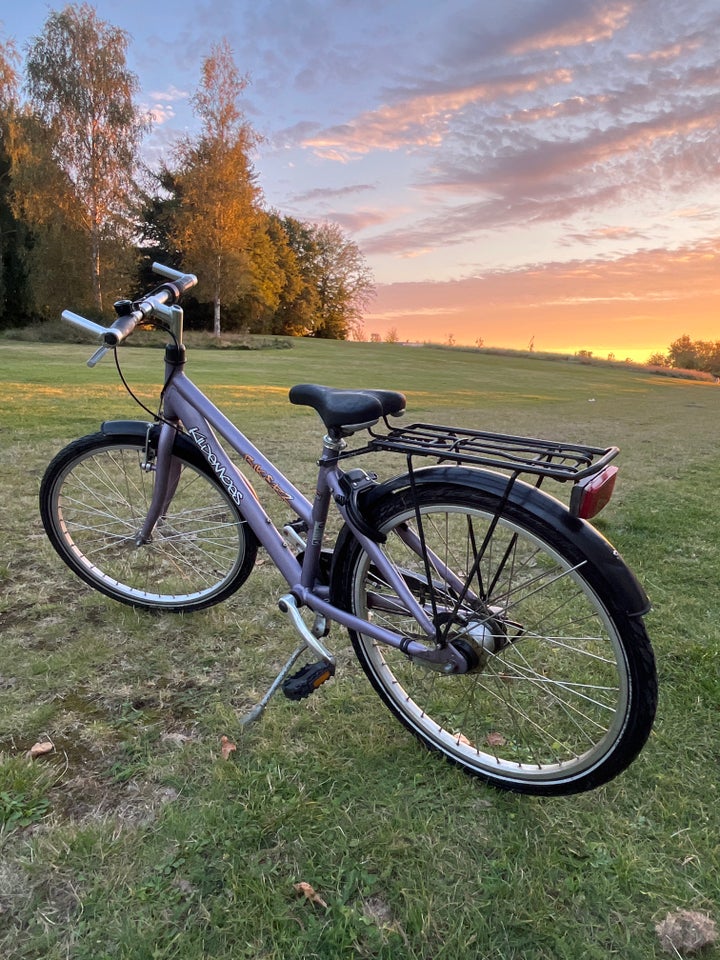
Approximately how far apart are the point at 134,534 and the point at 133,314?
1141mm

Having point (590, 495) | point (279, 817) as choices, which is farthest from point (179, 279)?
point (279, 817)

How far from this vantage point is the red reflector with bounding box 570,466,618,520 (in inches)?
54.4

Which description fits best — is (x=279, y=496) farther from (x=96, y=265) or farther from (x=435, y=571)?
(x=96, y=265)

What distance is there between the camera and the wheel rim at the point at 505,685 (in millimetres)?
1646

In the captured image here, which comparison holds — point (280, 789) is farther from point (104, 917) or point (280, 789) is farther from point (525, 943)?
point (525, 943)

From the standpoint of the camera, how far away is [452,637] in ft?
5.75

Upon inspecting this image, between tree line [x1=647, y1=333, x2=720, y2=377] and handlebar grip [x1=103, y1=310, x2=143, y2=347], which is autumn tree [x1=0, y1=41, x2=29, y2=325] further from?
tree line [x1=647, y1=333, x2=720, y2=377]

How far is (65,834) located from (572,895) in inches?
52.9

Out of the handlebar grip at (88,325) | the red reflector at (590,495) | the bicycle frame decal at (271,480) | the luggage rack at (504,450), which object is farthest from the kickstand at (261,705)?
the handlebar grip at (88,325)

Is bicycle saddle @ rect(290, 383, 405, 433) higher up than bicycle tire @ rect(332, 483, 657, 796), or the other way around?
bicycle saddle @ rect(290, 383, 405, 433)

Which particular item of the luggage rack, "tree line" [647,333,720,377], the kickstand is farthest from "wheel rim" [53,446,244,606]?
"tree line" [647,333,720,377]

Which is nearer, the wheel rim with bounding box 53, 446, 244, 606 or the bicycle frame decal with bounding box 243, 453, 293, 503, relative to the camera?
the bicycle frame decal with bounding box 243, 453, 293, 503

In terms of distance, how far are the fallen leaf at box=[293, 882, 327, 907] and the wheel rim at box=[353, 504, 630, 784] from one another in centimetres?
60

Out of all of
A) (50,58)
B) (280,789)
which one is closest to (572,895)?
(280,789)
